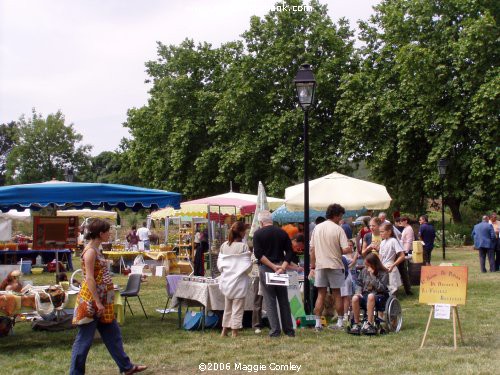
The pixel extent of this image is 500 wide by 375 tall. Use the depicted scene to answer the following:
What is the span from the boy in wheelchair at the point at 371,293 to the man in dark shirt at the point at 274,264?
3.05 feet

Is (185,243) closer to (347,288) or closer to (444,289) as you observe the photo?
(347,288)

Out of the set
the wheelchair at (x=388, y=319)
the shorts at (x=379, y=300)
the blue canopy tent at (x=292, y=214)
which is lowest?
the wheelchair at (x=388, y=319)

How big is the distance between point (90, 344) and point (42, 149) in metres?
42.7

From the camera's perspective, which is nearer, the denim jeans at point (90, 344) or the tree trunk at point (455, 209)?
the denim jeans at point (90, 344)

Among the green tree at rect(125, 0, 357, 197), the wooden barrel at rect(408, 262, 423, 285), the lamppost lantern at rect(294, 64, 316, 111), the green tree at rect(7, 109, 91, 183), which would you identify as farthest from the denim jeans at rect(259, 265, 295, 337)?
the green tree at rect(7, 109, 91, 183)

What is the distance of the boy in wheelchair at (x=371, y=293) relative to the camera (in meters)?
9.52

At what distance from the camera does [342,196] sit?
13.1 m

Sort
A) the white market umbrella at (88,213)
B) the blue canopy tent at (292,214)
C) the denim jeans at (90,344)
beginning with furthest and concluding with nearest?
1. the white market umbrella at (88,213)
2. the blue canopy tent at (292,214)
3. the denim jeans at (90,344)

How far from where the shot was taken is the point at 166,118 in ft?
129

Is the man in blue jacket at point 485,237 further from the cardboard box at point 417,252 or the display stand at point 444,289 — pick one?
the display stand at point 444,289

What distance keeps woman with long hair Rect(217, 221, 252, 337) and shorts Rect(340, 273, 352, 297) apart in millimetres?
1732

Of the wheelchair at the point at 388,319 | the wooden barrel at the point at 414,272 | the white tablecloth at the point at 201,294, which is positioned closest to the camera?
the wheelchair at the point at 388,319

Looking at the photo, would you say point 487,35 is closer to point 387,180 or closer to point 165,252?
point 387,180

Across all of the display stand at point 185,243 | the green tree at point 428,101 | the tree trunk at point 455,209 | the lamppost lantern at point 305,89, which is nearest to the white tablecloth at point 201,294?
the lamppost lantern at point 305,89
